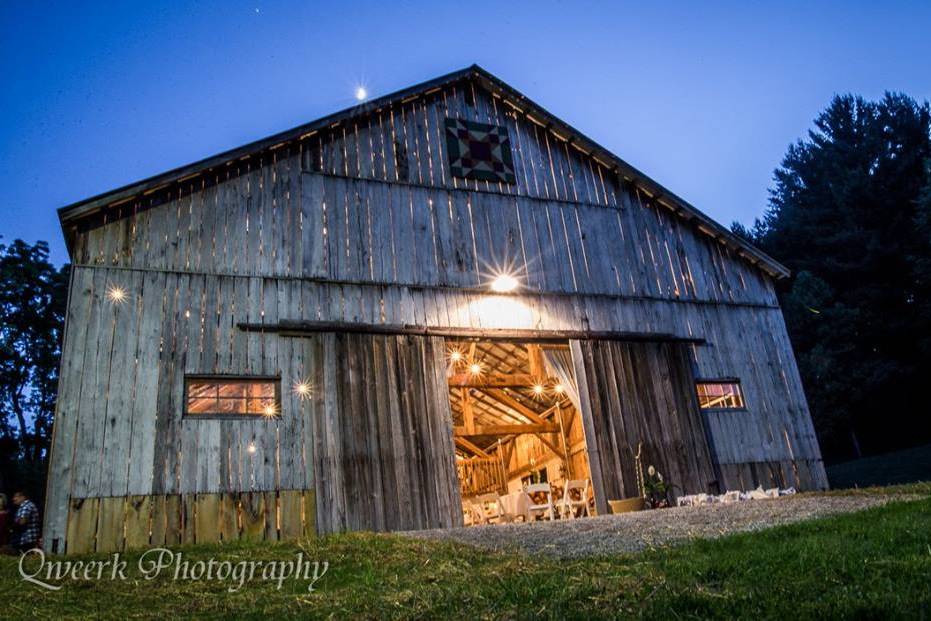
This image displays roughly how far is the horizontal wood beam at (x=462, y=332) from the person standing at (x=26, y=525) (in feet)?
15.2

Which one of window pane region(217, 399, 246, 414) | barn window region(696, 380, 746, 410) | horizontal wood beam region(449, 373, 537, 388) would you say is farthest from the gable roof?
horizontal wood beam region(449, 373, 537, 388)

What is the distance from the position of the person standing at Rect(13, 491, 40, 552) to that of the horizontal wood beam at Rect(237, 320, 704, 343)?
4.62 meters

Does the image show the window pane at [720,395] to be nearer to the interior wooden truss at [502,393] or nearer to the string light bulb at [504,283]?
the interior wooden truss at [502,393]

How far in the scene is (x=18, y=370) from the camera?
3206 cm

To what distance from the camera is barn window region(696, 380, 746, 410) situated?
46.6 feet

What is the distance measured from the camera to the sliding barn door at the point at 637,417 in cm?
1266

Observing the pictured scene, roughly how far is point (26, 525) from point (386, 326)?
674 centimetres

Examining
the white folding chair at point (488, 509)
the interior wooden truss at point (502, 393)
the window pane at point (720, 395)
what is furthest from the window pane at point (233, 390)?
the window pane at point (720, 395)

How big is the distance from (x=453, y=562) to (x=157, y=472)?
5619 millimetres

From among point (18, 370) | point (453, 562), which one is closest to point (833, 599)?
point (453, 562)

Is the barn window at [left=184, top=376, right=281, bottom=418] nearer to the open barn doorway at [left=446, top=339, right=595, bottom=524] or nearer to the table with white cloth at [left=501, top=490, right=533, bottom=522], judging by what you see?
the open barn doorway at [left=446, top=339, right=595, bottom=524]

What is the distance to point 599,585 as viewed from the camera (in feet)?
15.1

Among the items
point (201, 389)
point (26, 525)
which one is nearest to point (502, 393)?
point (201, 389)

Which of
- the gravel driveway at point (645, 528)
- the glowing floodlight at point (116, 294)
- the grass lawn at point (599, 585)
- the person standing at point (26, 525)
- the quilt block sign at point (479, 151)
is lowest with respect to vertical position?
the grass lawn at point (599, 585)
